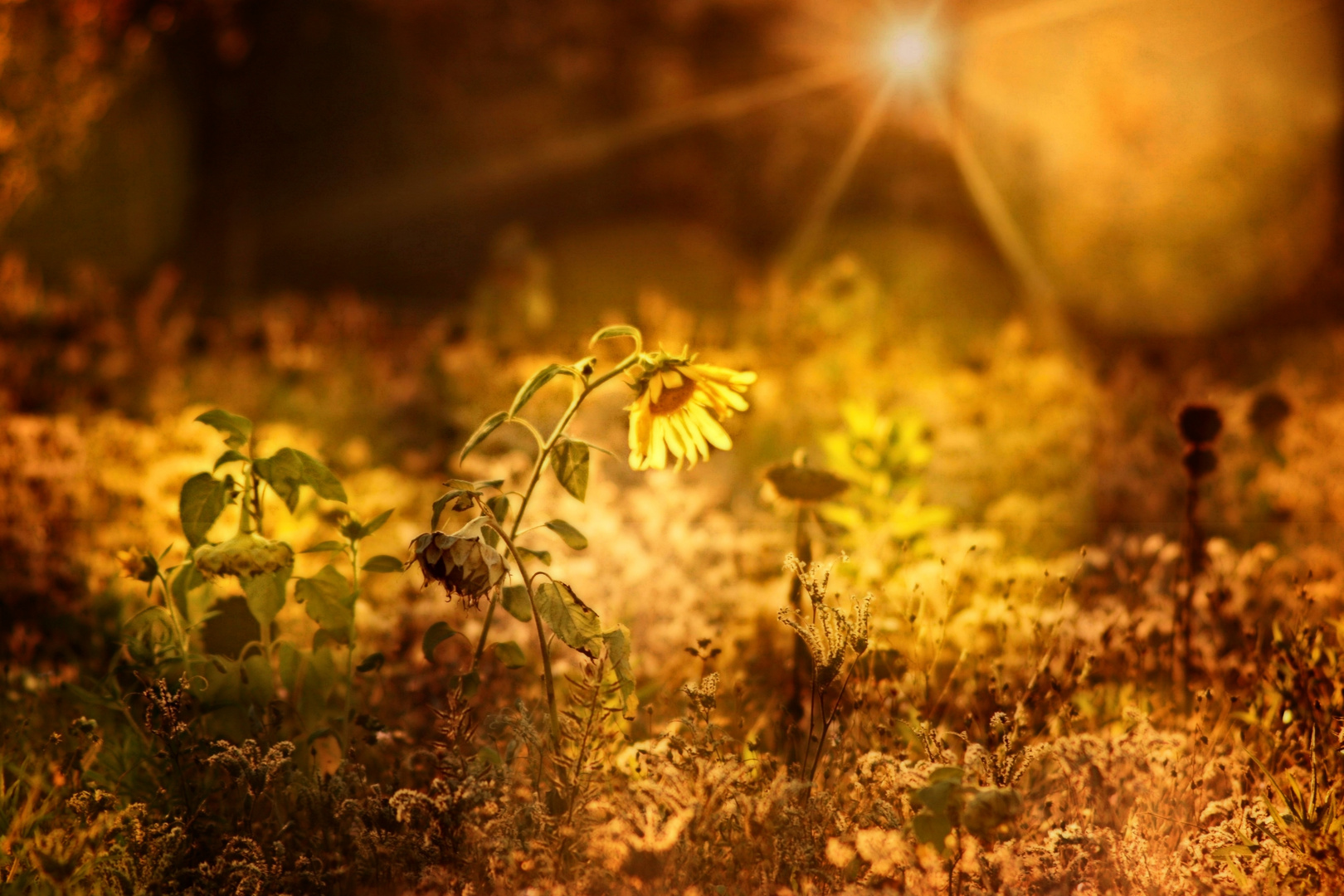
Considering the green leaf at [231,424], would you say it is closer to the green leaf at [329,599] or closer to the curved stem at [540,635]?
the green leaf at [329,599]

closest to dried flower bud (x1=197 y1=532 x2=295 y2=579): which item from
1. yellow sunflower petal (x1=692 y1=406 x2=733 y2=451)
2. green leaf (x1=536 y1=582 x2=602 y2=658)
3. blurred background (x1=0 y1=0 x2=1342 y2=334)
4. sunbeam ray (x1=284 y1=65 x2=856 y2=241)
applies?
green leaf (x1=536 y1=582 x2=602 y2=658)

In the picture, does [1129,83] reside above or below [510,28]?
above

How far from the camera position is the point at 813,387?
19.3ft

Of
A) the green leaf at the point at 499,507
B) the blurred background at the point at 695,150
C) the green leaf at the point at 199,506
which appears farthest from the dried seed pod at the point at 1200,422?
the blurred background at the point at 695,150

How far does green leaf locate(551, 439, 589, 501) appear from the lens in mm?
1988

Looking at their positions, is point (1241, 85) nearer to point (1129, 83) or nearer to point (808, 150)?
point (1129, 83)

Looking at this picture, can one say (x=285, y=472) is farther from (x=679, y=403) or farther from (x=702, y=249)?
(x=702, y=249)

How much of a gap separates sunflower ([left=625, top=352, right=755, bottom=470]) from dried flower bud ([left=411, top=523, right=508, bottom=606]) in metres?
0.31

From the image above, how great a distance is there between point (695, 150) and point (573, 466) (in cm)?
1040

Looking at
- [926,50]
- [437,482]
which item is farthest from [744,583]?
[926,50]

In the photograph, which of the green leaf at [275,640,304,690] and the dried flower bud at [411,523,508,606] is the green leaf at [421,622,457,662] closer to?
the dried flower bud at [411,523,508,606]

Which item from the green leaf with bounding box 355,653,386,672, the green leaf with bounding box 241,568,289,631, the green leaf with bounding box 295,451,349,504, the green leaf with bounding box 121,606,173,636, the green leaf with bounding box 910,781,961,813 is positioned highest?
the green leaf with bounding box 295,451,349,504

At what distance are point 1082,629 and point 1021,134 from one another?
9065mm

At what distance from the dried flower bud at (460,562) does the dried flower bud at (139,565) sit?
0.69 m
